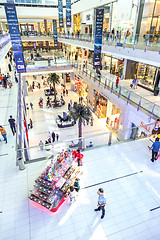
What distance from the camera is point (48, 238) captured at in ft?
14.1

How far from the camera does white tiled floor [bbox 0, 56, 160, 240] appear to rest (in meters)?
4.45

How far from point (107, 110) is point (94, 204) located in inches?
523

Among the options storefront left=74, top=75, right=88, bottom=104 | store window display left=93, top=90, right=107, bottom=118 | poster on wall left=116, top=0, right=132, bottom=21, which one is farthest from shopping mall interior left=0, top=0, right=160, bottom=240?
storefront left=74, top=75, right=88, bottom=104

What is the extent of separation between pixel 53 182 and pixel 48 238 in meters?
1.58

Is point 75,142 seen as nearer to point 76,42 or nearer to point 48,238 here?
point 48,238

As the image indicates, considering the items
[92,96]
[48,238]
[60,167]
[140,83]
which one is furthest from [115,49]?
[48,238]

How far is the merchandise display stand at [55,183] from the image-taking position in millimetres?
5054

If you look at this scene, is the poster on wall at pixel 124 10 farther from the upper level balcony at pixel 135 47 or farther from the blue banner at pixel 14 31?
the blue banner at pixel 14 31

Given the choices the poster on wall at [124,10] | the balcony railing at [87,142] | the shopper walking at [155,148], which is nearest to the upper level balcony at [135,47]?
the poster on wall at [124,10]

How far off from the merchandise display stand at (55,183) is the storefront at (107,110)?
30.4 ft

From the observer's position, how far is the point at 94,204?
516cm

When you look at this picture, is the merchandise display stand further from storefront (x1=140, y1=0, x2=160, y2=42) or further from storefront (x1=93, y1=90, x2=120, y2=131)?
Result: storefront (x1=140, y1=0, x2=160, y2=42)

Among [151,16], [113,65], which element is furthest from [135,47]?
[113,65]

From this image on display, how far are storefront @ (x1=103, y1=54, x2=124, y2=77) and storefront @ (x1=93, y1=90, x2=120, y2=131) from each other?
3.05m
